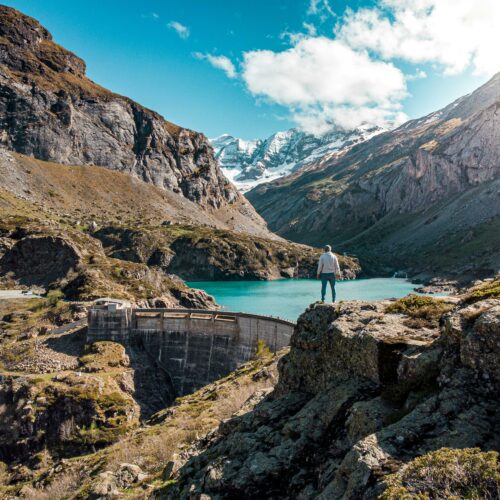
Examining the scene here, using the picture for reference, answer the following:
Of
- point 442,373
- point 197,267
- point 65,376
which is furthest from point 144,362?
point 197,267

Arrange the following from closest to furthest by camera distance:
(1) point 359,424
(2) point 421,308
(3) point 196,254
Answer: (1) point 359,424 → (2) point 421,308 → (3) point 196,254

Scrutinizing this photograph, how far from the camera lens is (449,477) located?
5.32 m

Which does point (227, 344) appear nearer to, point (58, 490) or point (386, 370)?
point (58, 490)

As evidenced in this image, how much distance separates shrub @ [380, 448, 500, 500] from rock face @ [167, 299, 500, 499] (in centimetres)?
37

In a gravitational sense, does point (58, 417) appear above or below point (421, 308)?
below

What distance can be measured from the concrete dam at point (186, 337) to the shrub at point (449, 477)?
4322cm

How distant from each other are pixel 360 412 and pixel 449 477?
2.63 metres

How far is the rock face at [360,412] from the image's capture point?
648 centimetres

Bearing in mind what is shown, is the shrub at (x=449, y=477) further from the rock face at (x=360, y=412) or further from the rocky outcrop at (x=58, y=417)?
the rocky outcrop at (x=58, y=417)

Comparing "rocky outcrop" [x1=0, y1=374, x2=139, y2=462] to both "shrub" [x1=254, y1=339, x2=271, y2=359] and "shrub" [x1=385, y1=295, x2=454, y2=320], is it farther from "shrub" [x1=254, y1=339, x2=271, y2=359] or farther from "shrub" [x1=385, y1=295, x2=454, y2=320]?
"shrub" [x1=385, y1=295, x2=454, y2=320]

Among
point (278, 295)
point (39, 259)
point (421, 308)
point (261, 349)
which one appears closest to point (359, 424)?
point (421, 308)

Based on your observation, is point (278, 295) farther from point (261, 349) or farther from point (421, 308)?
point (421, 308)

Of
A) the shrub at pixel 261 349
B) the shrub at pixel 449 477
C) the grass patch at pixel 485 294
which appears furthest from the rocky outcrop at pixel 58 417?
the shrub at pixel 449 477

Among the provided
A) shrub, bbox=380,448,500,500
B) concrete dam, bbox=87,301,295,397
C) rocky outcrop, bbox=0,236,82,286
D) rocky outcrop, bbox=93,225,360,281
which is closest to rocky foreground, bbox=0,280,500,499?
shrub, bbox=380,448,500,500
